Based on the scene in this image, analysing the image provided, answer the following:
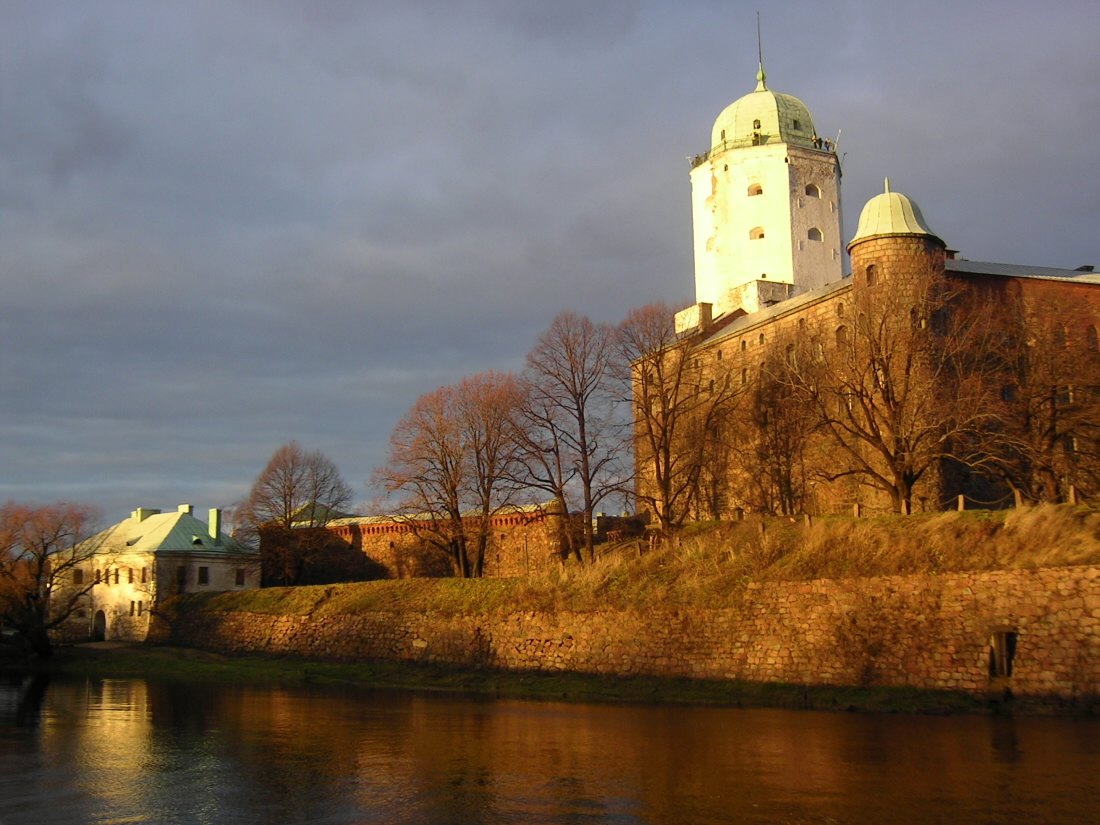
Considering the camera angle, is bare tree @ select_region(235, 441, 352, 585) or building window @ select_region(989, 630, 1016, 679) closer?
building window @ select_region(989, 630, 1016, 679)

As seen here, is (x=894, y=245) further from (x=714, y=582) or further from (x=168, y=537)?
(x=168, y=537)

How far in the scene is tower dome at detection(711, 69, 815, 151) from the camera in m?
62.1

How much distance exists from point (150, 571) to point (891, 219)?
3785 cm

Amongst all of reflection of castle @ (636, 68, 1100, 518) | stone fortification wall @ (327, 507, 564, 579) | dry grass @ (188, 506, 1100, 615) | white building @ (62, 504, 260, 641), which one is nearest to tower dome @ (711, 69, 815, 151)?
reflection of castle @ (636, 68, 1100, 518)

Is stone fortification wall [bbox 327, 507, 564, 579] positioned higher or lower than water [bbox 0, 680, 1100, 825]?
higher

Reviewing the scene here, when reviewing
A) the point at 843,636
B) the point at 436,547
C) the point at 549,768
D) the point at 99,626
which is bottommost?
the point at 549,768

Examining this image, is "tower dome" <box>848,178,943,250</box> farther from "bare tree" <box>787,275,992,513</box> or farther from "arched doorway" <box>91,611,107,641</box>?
"arched doorway" <box>91,611,107,641</box>

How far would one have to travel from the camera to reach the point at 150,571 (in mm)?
52344

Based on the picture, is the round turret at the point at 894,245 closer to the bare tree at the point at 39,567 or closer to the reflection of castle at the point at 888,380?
the reflection of castle at the point at 888,380

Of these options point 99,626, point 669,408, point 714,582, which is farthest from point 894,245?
point 99,626

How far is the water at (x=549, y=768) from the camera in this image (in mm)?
12180

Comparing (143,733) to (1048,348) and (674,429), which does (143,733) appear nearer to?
(674,429)

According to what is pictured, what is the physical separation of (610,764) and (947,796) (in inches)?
193

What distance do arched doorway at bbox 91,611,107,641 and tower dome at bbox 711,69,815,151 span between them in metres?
43.0
